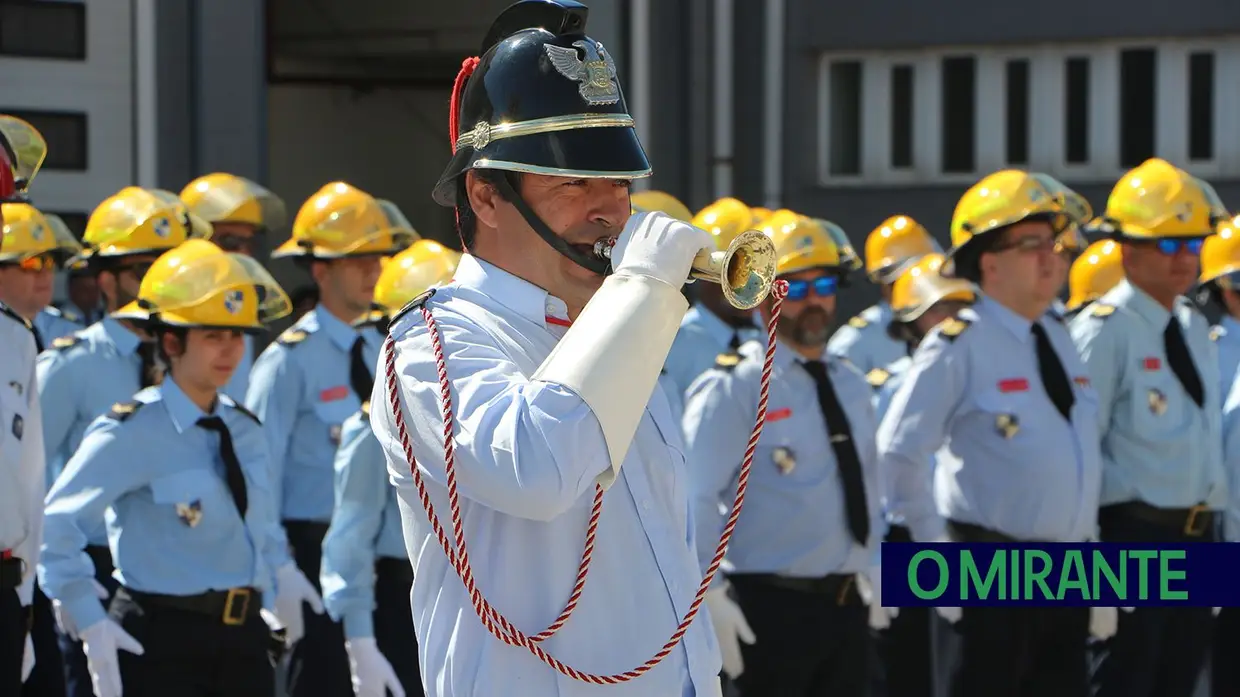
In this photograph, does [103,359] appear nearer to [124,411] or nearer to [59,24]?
[124,411]

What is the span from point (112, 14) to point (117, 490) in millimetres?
10457

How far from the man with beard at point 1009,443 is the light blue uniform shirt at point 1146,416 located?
514 millimetres

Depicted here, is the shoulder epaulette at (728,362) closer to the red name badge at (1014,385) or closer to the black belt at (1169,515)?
the red name badge at (1014,385)

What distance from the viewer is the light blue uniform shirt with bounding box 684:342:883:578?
6.89m

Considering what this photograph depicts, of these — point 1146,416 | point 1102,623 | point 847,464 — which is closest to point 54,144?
point 847,464

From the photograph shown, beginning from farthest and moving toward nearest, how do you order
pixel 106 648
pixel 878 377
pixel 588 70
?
pixel 878 377 < pixel 106 648 < pixel 588 70

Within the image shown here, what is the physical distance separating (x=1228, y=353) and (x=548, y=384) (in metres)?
7.35

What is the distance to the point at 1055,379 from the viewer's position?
287 inches

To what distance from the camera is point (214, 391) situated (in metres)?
6.50

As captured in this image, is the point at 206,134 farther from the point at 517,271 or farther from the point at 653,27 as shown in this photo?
the point at 517,271

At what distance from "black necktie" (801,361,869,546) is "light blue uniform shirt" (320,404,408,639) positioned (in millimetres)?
1588

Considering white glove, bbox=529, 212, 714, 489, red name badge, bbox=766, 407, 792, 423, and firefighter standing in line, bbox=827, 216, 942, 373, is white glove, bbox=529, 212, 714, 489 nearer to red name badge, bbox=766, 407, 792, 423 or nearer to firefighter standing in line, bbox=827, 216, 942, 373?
red name badge, bbox=766, 407, 792, 423

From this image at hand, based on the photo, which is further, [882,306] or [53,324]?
[882,306]

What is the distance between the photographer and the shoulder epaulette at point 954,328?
24.1 ft
